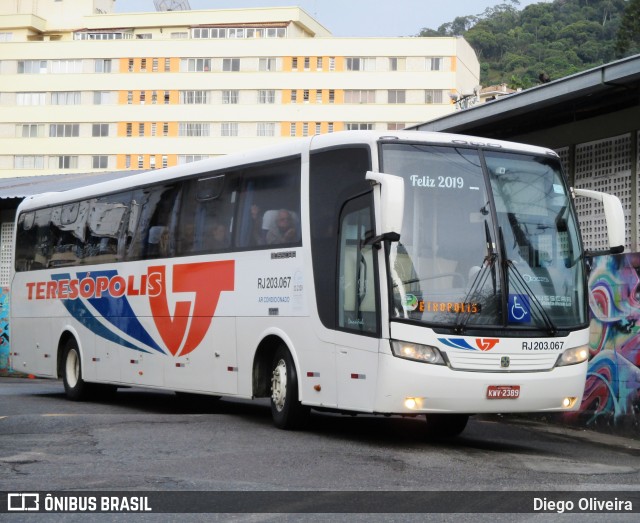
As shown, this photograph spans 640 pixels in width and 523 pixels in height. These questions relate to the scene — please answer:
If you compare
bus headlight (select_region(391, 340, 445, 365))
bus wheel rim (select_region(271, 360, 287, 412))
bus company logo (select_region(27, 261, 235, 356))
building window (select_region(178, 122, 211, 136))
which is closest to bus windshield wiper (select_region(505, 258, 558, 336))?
bus headlight (select_region(391, 340, 445, 365))

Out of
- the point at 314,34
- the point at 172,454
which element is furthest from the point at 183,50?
the point at 172,454

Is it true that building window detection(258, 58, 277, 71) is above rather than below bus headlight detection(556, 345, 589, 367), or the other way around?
above

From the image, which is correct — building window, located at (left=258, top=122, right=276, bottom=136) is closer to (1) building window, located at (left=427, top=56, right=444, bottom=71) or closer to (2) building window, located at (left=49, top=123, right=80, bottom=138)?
(1) building window, located at (left=427, top=56, right=444, bottom=71)

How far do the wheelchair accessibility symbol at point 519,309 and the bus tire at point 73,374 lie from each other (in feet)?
30.9

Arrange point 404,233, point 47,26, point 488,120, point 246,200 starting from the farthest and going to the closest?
point 47,26
point 488,120
point 246,200
point 404,233

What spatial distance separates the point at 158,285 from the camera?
17.4 meters

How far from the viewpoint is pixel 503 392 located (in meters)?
12.4

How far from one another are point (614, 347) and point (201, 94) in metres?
88.9

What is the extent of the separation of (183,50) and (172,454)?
94.0m

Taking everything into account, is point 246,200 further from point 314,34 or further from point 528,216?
point 314,34

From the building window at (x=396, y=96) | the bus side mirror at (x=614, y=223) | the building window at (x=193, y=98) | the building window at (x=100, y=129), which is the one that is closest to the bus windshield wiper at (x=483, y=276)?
the bus side mirror at (x=614, y=223)

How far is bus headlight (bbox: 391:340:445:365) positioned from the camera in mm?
12273

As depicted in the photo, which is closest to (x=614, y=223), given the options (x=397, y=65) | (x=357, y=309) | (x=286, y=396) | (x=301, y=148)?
(x=357, y=309)

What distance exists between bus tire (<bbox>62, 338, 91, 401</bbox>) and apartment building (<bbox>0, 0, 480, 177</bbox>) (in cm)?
7956
